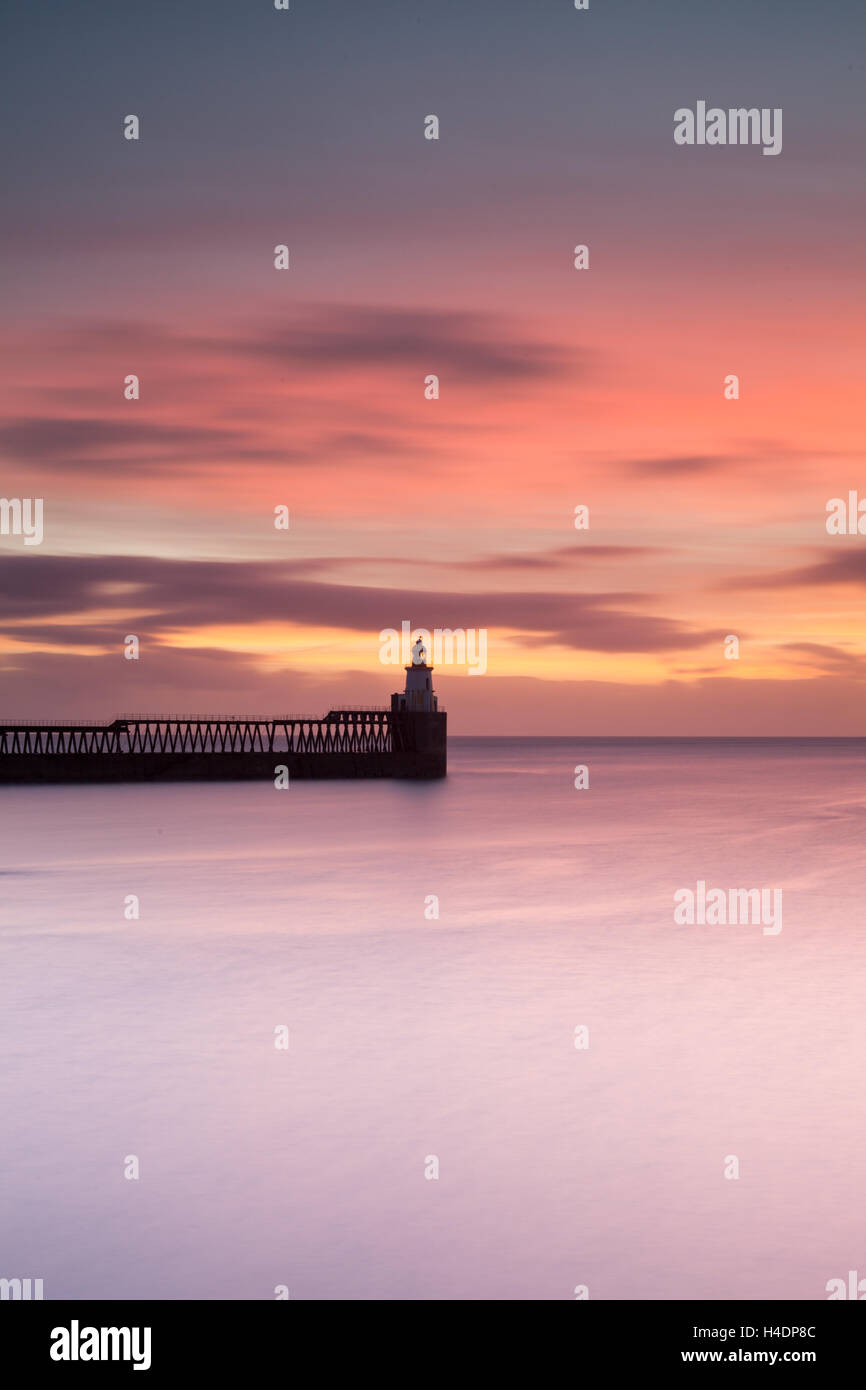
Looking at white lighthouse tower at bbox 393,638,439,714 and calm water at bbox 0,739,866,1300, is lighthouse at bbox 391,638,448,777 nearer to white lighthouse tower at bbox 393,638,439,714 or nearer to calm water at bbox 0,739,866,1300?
white lighthouse tower at bbox 393,638,439,714

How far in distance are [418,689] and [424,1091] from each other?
2218 inches

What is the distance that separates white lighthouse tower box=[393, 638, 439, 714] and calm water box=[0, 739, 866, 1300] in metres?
39.6

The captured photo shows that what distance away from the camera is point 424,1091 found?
10906 mm

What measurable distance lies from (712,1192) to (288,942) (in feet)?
36.2

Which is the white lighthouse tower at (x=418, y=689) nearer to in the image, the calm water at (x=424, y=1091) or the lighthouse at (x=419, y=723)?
the lighthouse at (x=419, y=723)

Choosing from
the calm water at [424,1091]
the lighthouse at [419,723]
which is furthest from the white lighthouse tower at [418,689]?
the calm water at [424,1091]

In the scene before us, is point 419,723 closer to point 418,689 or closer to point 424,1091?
point 418,689

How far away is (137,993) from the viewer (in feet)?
49.4

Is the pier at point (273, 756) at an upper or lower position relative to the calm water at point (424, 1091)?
upper

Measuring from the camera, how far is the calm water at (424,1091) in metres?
7.43

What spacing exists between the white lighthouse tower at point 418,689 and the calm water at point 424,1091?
39635 mm

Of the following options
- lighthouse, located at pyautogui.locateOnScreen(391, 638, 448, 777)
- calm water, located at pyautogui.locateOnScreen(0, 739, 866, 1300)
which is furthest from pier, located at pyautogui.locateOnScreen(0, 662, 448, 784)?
calm water, located at pyautogui.locateOnScreen(0, 739, 866, 1300)
